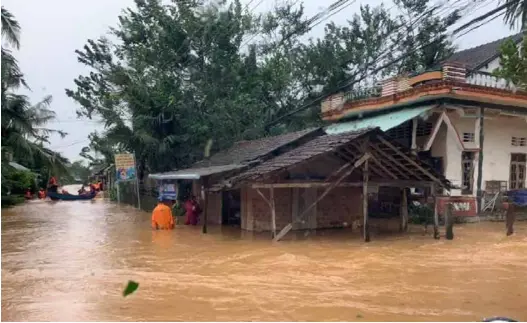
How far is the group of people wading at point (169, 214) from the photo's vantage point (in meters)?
15.6

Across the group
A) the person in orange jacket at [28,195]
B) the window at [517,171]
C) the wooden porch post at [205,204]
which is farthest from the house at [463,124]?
the person in orange jacket at [28,195]

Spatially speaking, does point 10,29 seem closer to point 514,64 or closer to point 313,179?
point 313,179

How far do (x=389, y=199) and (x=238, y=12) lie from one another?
482 inches

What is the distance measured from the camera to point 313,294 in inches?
291

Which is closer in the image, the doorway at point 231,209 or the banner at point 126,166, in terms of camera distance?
the doorway at point 231,209

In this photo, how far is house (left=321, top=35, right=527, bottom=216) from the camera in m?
15.8

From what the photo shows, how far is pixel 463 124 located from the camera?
17.2 meters

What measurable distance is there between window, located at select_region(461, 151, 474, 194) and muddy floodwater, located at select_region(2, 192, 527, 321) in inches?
107

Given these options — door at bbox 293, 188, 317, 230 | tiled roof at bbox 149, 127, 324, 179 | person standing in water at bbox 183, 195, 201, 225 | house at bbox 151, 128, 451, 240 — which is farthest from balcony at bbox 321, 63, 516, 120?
person standing in water at bbox 183, 195, 201, 225

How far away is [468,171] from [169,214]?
9953 millimetres

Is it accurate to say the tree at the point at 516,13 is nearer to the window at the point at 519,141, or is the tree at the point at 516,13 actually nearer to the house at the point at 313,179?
the house at the point at 313,179

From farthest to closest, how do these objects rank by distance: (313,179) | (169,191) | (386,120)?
1. (169,191)
2. (386,120)
3. (313,179)

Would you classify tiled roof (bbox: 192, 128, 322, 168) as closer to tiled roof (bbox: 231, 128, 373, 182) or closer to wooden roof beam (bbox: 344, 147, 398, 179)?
tiled roof (bbox: 231, 128, 373, 182)

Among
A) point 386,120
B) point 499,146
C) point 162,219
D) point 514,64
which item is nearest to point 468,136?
point 499,146
